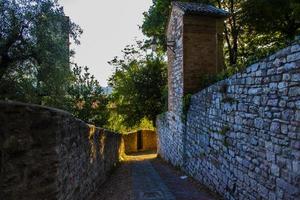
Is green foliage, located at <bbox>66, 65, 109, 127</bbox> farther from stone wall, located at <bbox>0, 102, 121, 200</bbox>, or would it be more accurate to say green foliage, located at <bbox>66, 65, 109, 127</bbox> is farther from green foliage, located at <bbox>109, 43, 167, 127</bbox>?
stone wall, located at <bbox>0, 102, 121, 200</bbox>

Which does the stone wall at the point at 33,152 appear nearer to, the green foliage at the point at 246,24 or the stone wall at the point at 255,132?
the stone wall at the point at 255,132

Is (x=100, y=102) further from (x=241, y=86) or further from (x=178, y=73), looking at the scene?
(x=241, y=86)

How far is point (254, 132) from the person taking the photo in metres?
6.28

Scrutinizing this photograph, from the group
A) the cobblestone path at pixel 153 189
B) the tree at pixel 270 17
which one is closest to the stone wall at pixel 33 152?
the cobblestone path at pixel 153 189

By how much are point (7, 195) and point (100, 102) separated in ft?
57.3

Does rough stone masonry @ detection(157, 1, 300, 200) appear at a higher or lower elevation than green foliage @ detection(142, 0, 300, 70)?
lower

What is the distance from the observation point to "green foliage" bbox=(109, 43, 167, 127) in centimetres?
2702

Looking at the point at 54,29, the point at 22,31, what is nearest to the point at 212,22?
the point at 54,29

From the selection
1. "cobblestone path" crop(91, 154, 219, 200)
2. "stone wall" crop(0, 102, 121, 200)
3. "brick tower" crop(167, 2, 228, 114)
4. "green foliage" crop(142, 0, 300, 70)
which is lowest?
"cobblestone path" crop(91, 154, 219, 200)

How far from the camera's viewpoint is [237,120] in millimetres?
7152

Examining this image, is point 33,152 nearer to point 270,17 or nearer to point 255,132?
point 255,132

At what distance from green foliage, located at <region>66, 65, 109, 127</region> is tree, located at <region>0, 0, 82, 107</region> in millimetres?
4128

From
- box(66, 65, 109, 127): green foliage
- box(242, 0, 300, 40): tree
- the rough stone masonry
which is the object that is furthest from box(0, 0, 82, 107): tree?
box(242, 0, 300, 40): tree

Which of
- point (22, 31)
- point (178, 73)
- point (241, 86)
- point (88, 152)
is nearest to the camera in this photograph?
point (241, 86)
